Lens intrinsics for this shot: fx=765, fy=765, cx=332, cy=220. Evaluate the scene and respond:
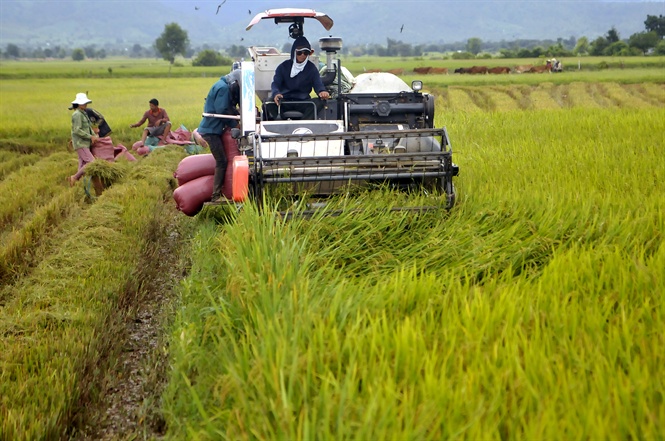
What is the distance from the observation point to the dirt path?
4.41 metres

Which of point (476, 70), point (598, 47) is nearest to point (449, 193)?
point (476, 70)

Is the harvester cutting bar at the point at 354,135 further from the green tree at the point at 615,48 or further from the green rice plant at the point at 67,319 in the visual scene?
the green tree at the point at 615,48

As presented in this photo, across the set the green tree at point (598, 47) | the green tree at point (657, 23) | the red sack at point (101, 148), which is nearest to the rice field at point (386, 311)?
the red sack at point (101, 148)

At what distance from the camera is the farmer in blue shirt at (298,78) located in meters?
8.57

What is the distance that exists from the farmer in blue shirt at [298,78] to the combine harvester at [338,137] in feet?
0.53

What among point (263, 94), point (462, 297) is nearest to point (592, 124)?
point (263, 94)

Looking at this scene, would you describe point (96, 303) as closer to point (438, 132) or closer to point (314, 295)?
point (314, 295)

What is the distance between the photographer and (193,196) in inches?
327

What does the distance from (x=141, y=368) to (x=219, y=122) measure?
3768 millimetres

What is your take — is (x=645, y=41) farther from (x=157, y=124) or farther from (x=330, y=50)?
(x=330, y=50)

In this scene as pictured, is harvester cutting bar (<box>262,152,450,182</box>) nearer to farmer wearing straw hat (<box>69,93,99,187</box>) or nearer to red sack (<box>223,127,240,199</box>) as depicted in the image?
red sack (<box>223,127,240,199</box>)

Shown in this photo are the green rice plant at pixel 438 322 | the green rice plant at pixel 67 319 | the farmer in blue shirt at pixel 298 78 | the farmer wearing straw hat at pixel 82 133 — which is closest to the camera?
the green rice plant at pixel 438 322

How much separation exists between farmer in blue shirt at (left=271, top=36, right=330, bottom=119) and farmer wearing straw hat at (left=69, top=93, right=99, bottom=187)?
4232 millimetres

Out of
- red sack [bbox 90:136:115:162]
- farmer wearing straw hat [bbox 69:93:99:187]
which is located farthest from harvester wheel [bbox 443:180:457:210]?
red sack [bbox 90:136:115:162]
